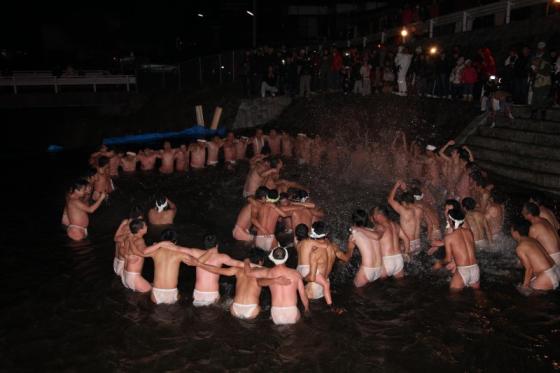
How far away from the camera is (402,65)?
1880 centimetres

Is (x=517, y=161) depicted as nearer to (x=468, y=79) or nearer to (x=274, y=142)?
(x=468, y=79)

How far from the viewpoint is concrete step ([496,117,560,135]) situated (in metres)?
13.4

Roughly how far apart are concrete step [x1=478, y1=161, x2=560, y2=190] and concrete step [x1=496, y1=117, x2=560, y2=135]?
52.2 inches

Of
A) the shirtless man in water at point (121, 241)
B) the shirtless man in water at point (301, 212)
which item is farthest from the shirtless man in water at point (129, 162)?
the shirtless man in water at point (301, 212)

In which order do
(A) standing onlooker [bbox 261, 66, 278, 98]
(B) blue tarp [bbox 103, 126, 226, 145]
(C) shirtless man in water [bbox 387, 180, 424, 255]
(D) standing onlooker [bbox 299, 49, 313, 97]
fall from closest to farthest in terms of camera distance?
(C) shirtless man in water [bbox 387, 180, 424, 255] < (D) standing onlooker [bbox 299, 49, 313, 97] < (A) standing onlooker [bbox 261, 66, 278, 98] < (B) blue tarp [bbox 103, 126, 226, 145]

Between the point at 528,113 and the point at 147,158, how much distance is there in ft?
39.5

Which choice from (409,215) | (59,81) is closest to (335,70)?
(409,215)

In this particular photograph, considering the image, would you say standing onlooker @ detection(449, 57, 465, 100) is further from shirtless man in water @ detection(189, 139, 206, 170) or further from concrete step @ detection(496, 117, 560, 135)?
shirtless man in water @ detection(189, 139, 206, 170)

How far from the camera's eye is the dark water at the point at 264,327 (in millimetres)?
6551

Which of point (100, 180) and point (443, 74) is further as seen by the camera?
point (443, 74)

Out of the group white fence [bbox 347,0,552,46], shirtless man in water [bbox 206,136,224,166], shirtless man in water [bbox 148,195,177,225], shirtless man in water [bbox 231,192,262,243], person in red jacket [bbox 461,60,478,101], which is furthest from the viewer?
shirtless man in water [bbox 206,136,224,166]

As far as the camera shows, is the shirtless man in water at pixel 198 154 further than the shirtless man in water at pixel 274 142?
No

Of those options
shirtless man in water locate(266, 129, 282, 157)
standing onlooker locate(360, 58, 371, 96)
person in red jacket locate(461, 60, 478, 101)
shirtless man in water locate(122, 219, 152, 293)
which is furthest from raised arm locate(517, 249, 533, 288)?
standing onlooker locate(360, 58, 371, 96)

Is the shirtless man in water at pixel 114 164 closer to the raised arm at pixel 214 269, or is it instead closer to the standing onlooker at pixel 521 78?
the raised arm at pixel 214 269
